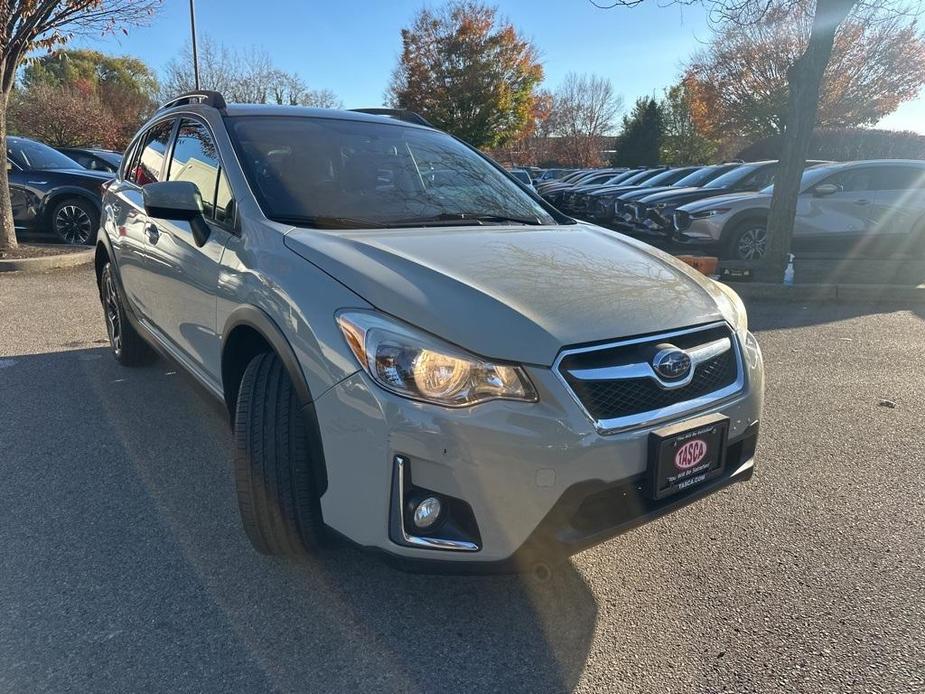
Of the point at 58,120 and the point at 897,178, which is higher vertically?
the point at 58,120

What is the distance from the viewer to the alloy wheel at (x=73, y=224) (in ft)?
31.4

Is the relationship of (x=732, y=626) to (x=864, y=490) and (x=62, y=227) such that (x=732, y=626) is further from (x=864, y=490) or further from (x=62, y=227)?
(x=62, y=227)

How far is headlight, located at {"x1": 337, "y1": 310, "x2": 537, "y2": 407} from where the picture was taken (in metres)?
1.90

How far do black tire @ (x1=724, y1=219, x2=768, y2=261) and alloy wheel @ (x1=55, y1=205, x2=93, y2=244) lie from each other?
30.4 feet

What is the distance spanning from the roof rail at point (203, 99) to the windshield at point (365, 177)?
0.29 meters

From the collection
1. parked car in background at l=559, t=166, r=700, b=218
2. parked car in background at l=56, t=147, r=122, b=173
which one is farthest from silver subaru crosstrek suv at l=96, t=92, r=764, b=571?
parked car in background at l=56, t=147, r=122, b=173

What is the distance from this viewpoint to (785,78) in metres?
26.7

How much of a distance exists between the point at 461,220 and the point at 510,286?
87 cm

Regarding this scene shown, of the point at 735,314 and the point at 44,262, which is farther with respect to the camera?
the point at 44,262

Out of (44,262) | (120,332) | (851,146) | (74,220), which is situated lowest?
(120,332)

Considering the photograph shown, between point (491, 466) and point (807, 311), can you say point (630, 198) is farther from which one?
point (491, 466)

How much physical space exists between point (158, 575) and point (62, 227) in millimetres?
8970

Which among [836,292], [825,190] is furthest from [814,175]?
[836,292]

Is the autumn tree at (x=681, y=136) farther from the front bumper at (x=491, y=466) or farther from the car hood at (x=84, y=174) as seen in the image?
the front bumper at (x=491, y=466)
